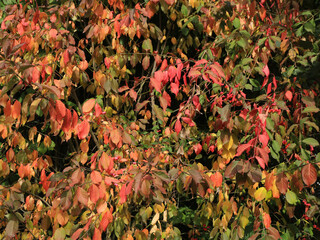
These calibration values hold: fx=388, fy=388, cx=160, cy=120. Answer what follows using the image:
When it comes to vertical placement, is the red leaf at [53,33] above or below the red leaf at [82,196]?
above

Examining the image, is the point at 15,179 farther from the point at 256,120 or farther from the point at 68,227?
the point at 256,120

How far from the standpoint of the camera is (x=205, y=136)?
295 cm

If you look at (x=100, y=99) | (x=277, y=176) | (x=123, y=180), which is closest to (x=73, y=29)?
(x=100, y=99)

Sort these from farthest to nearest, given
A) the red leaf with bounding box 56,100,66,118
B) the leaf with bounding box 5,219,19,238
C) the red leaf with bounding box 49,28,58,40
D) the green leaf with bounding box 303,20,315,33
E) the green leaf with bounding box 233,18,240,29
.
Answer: the green leaf with bounding box 233,18,240,29 < the red leaf with bounding box 49,28,58,40 < the green leaf with bounding box 303,20,315,33 < the leaf with bounding box 5,219,19,238 < the red leaf with bounding box 56,100,66,118

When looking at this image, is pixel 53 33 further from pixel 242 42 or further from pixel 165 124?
pixel 242 42

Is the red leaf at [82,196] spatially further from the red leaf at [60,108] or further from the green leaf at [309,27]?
the green leaf at [309,27]

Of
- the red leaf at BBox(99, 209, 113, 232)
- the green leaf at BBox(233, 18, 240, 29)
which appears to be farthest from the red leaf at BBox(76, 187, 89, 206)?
the green leaf at BBox(233, 18, 240, 29)

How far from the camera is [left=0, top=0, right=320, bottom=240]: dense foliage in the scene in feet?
6.60

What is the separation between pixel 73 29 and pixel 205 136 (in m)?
1.39

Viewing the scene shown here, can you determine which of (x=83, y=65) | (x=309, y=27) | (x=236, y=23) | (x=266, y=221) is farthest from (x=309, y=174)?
(x=83, y=65)

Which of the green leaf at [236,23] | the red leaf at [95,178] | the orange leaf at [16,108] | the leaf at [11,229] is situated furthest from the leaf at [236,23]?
the leaf at [11,229]

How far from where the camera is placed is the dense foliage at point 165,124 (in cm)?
201

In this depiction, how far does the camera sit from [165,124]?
9.14 feet

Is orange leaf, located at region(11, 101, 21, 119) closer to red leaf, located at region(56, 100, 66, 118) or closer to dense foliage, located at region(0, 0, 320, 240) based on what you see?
dense foliage, located at region(0, 0, 320, 240)
